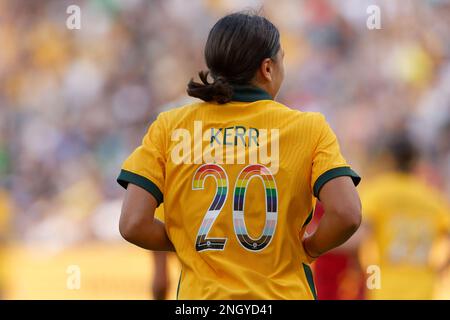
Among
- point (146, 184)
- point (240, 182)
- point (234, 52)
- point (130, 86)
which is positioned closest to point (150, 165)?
point (146, 184)

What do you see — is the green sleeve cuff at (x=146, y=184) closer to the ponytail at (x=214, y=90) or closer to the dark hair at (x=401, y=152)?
the ponytail at (x=214, y=90)

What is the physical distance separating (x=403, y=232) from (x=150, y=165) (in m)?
2.98

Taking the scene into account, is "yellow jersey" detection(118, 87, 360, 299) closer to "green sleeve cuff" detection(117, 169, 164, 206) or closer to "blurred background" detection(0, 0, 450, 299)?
"green sleeve cuff" detection(117, 169, 164, 206)

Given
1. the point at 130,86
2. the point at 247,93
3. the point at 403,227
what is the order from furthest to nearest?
the point at 130,86, the point at 403,227, the point at 247,93

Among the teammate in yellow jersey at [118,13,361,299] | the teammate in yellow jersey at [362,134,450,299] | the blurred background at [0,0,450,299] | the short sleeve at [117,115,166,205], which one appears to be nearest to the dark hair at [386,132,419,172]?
the teammate in yellow jersey at [362,134,450,299]

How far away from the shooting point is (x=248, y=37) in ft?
7.84

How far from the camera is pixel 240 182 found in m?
Result: 2.32

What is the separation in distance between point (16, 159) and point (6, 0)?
2487 millimetres

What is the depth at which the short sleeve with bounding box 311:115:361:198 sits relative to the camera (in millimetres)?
2314

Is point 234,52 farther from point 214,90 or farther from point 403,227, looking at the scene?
point 403,227

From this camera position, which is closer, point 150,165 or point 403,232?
point 150,165

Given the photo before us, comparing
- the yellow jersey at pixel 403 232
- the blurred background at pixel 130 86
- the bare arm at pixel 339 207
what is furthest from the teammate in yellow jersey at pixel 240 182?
the blurred background at pixel 130 86

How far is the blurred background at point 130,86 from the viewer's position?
34.3 ft
